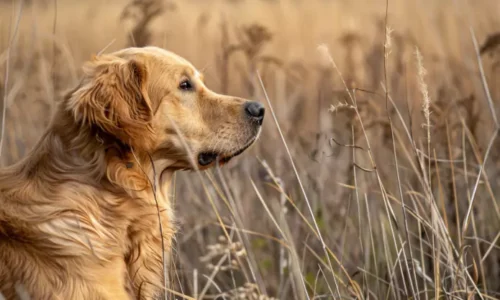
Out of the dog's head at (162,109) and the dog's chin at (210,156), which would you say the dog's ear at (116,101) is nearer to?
the dog's head at (162,109)

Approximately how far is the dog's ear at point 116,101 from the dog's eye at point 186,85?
0.55 ft

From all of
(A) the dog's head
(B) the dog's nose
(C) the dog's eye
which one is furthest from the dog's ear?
(B) the dog's nose

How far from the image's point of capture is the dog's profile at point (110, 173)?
8.21 feet

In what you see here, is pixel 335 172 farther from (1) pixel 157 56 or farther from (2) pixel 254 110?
(1) pixel 157 56

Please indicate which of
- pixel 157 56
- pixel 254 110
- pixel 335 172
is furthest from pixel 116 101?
pixel 335 172

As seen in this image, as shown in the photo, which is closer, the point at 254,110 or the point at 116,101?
the point at 116,101

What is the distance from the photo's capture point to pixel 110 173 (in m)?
2.73

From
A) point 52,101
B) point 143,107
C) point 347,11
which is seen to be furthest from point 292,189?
point 347,11

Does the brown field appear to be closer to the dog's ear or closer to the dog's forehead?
the dog's forehead

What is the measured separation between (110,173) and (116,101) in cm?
25

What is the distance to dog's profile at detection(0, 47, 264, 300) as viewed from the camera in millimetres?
2502

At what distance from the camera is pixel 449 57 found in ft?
16.9

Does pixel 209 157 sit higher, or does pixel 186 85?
pixel 186 85

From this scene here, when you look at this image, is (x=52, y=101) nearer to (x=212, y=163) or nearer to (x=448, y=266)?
(x=212, y=163)
